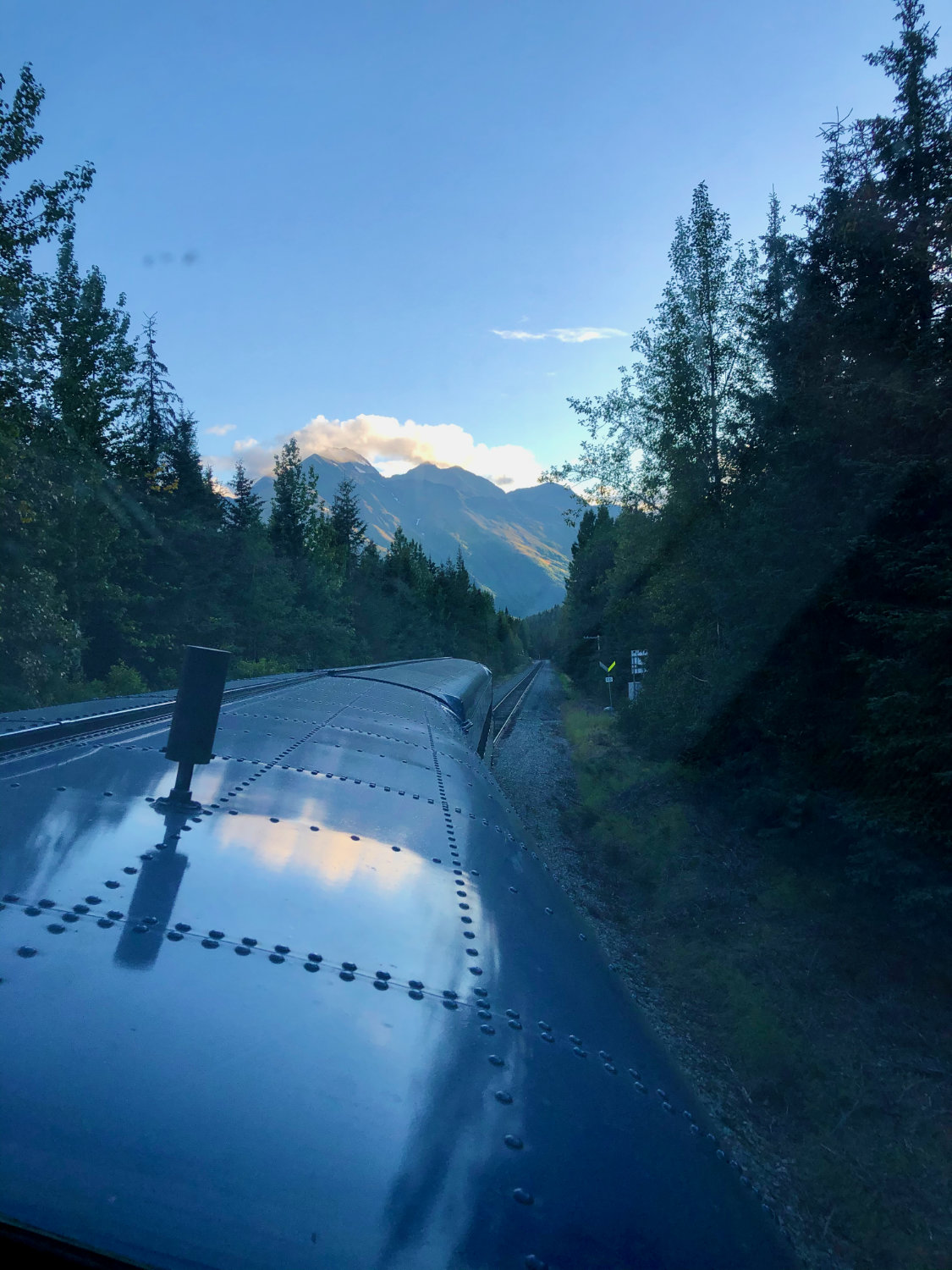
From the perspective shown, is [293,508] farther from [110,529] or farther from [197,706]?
[197,706]

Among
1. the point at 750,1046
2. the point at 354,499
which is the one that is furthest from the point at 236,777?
the point at 354,499

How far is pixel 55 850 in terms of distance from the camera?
8.09 ft

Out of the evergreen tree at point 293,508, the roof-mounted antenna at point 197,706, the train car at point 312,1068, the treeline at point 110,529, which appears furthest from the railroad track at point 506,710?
the train car at point 312,1068

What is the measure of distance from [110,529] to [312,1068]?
2067cm

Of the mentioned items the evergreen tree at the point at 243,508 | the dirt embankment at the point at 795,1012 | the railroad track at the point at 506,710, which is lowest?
the railroad track at the point at 506,710

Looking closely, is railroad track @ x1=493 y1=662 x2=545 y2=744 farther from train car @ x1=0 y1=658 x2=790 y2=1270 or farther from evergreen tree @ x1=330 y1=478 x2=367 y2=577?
train car @ x1=0 y1=658 x2=790 y2=1270

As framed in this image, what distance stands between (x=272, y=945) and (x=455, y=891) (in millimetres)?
957

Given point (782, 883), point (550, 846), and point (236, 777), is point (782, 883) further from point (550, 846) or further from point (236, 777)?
point (236, 777)

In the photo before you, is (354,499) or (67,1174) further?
(354,499)

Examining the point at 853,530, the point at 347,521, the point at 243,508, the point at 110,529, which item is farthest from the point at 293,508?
the point at 853,530

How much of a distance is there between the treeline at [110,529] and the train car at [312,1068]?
1282 centimetres

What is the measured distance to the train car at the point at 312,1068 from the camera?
1.19 meters

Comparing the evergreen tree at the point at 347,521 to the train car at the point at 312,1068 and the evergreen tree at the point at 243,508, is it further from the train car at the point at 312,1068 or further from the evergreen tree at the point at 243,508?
the train car at the point at 312,1068

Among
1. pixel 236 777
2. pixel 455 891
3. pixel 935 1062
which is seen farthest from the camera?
pixel 935 1062
